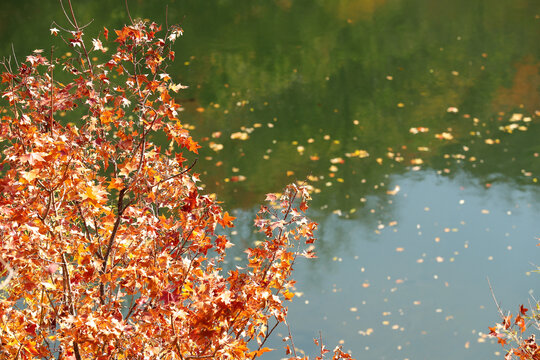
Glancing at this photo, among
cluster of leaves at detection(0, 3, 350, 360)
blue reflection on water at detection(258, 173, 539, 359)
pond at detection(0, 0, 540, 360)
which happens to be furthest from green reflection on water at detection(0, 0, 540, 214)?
cluster of leaves at detection(0, 3, 350, 360)

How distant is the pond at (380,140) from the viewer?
4.73 m

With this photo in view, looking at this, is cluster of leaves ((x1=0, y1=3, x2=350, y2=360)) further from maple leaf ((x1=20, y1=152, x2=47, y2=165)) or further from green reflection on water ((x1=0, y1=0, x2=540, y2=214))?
green reflection on water ((x1=0, y1=0, x2=540, y2=214))

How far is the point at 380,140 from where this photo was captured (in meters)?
7.04

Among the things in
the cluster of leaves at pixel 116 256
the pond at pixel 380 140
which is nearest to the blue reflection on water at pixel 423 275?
the pond at pixel 380 140

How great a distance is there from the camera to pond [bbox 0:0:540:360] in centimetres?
473

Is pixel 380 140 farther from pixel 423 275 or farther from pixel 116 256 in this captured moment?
pixel 116 256

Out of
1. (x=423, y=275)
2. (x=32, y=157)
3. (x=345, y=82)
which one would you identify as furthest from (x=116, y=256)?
(x=345, y=82)

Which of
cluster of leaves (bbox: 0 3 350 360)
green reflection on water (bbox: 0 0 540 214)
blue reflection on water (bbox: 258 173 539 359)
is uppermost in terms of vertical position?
green reflection on water (bbox: 0 0 540 214)

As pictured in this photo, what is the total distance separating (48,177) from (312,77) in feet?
22.3

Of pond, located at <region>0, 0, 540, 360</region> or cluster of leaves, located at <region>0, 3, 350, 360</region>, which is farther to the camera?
pond, located at <region>0, 0, 540, 360</region>

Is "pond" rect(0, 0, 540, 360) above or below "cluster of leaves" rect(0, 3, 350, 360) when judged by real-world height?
above

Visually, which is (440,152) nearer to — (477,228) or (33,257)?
(477,228)

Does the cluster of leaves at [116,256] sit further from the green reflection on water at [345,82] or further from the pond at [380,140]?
the green reflection on water at [345,82]

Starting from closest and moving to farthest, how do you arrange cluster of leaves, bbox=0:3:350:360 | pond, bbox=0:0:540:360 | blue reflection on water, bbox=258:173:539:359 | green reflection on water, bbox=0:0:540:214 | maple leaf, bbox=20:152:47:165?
maple leaf, bbox=20:152:47:165, cluster of leaves, bbox=0:3:350:360, blue reflection on water, bbox=258:173:539:359, pond, bbox=0:0:540:360, green reflection on water, bbox=0:0:540:214
